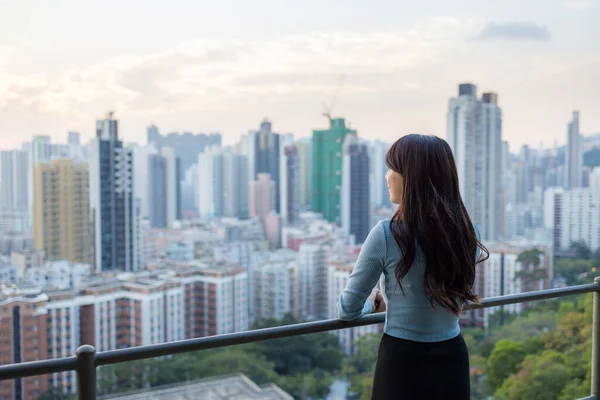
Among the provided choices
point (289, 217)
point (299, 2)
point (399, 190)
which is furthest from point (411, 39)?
point (399, 190)

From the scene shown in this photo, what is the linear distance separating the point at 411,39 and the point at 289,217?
10491mm

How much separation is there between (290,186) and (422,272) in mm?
29698

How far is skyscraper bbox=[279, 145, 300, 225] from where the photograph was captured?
29.9 metres

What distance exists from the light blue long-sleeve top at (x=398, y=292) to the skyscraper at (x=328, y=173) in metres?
27.6

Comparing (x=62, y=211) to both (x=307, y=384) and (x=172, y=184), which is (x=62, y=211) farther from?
(x=307, y=384)

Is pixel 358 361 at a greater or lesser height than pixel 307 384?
greater

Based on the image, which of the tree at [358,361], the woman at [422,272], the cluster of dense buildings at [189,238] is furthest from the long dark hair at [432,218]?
the cluster of dense buildings at [189,238]

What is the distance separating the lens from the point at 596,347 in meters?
1.45

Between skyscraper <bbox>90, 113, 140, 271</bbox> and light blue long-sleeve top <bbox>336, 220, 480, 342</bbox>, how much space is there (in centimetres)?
2114

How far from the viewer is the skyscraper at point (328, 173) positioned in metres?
29.1

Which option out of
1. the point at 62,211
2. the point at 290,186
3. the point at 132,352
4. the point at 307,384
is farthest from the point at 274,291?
the point at 132,352

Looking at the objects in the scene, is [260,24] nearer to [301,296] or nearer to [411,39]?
[411,39]

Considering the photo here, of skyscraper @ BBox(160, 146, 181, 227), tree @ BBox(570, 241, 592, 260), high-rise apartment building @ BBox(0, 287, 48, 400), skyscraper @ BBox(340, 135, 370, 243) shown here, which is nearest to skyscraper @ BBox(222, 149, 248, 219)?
skyscraper @ BBox(160, 146, 181, 227)

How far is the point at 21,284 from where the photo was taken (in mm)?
Answer: 18891
